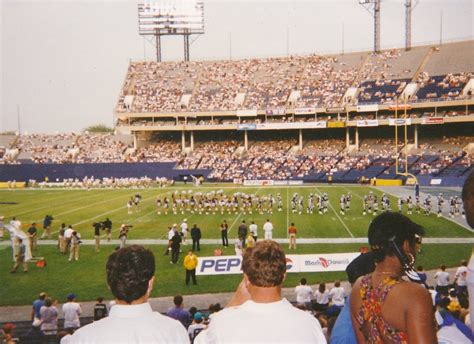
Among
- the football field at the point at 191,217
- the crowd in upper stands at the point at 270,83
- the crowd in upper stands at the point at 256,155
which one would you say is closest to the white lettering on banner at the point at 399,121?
the crowd in upper stands at the point at 270,83

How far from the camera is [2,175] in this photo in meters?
50.0

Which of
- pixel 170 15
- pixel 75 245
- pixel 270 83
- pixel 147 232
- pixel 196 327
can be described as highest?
pixel 170 15

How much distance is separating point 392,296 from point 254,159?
49354 millimetres

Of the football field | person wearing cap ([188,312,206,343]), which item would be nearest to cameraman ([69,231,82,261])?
the football field

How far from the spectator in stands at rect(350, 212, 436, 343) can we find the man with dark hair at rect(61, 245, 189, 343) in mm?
977

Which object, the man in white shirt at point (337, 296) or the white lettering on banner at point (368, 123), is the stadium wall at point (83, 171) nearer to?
the white lettering on banner at point (368, 123)

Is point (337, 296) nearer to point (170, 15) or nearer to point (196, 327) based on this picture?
point (196, 327)

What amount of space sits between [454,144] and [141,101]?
117ft

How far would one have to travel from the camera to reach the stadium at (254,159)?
759 inches

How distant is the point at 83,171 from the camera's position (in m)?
50.1

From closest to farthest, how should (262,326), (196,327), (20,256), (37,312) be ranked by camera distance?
(262,326), (196,327), (37,312), (20,256)

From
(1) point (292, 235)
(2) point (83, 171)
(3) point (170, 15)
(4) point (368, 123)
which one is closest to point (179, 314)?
(1) point (292, 235)

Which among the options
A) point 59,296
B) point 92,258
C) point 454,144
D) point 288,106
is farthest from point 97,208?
point 454,144

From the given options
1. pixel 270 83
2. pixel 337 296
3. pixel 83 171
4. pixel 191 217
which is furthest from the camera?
pixel 270 83
